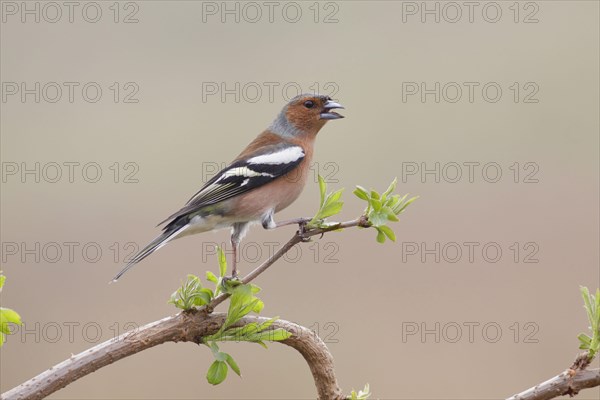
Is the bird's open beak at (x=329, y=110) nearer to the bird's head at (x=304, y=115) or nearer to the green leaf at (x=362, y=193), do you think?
the bird's head at (x=304, y=115)

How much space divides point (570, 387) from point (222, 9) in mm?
11050

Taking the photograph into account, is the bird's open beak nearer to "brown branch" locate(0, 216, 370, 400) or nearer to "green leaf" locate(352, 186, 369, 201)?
"brown branch" locate(0, 216, 370, 400)

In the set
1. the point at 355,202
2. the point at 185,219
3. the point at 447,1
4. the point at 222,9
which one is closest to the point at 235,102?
the point at 222,9

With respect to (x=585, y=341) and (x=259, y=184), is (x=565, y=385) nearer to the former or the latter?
(x=585, y=341)

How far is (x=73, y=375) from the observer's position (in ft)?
6.68

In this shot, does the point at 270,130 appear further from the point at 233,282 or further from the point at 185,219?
the point at 233,282

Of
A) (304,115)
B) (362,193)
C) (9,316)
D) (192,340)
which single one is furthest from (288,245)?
(304,115)

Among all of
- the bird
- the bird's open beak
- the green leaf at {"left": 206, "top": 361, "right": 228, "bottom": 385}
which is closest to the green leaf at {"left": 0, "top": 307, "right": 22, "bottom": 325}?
the green leaf at {"left": 206, "top": 361, "right": 228, "bottom": 385}

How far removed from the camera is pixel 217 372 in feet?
7.43

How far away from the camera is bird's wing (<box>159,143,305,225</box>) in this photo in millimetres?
3703

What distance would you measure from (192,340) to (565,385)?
1074mm

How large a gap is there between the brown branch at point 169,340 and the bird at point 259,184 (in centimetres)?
98

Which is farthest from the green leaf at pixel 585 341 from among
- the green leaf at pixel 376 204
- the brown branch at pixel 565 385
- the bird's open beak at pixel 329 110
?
the bird's open beak at pixel 329 110

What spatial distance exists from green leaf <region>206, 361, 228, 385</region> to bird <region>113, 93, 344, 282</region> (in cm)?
114
